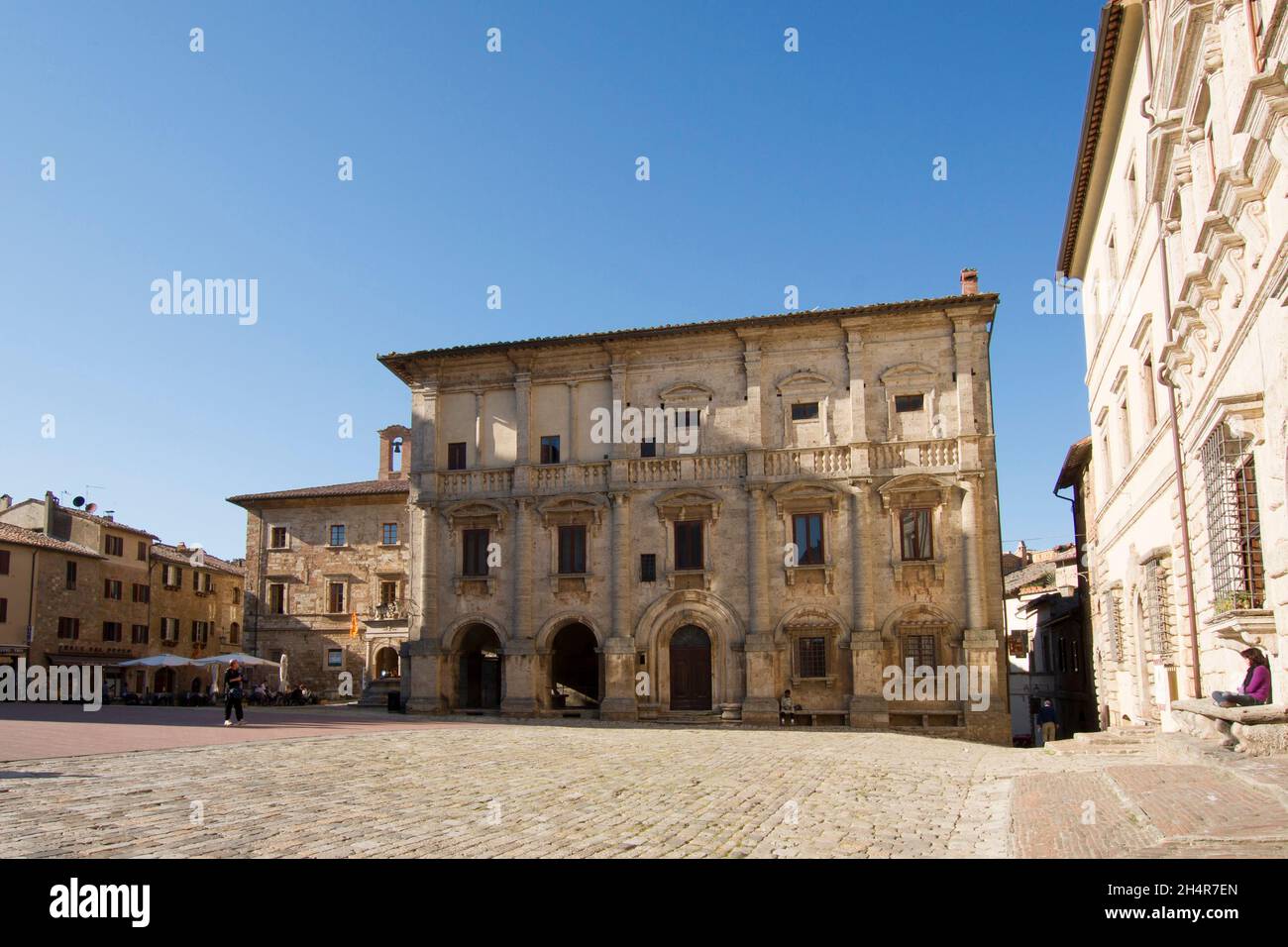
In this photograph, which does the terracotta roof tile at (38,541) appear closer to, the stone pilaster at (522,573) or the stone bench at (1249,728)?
the stone pilaster at (522,573)

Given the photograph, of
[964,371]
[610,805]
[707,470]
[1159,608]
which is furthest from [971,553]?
[610,805]

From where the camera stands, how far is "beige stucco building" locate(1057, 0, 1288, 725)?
12.6 m

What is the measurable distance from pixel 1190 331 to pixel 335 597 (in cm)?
3798

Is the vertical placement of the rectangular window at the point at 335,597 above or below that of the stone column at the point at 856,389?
below

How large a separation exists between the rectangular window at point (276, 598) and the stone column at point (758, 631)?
2356 cm

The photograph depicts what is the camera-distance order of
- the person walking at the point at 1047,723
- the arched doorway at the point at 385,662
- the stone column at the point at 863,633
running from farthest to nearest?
the arched doorway at the point at 385,662, the stone column at the point at 863,633, the person walking at the point at 1047,723

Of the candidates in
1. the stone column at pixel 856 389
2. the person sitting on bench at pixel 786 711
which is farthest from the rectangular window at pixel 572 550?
the stone column at pixel 856 389

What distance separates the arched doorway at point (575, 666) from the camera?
1471 inches

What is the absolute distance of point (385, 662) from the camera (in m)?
45.4

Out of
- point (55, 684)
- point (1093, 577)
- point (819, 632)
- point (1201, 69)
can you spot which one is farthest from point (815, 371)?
point (55, 684)

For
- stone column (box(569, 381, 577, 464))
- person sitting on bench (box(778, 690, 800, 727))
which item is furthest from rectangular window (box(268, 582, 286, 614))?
person sitting on bench (box(778, 690, 800, 727))

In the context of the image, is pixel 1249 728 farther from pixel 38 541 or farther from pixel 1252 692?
pixel 38 541

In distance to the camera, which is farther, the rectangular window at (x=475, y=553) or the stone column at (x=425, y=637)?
the rectangular window at (x=475, y=553)
